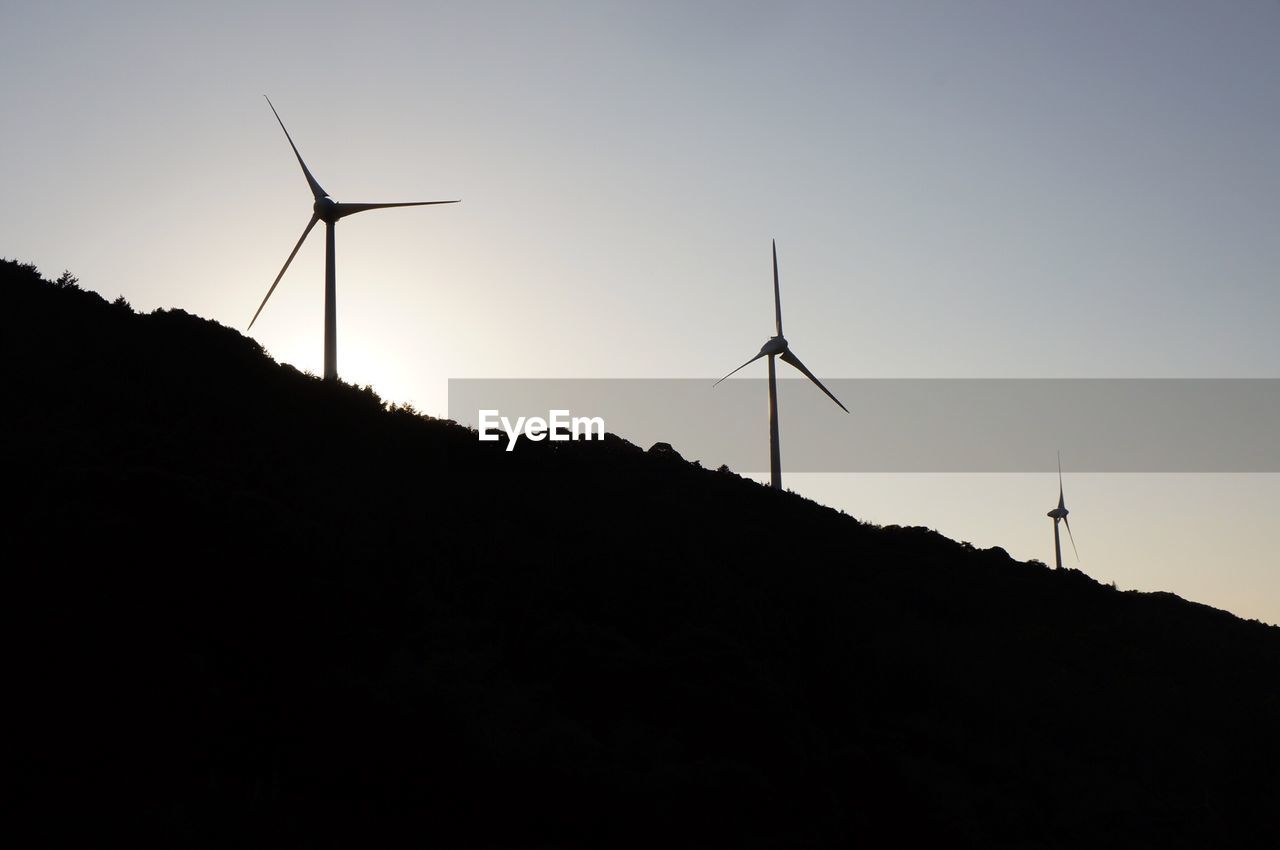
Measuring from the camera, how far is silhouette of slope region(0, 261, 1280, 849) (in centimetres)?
1708

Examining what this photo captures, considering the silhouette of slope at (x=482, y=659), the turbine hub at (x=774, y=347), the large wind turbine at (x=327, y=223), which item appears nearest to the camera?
the silhouette of slope at (x=482, y=659)

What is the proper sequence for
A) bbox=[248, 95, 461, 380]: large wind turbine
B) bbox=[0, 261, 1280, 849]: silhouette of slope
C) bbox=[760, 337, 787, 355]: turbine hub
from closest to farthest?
bbox=[0, 261, 1280, 849]: silhouette of slope < bbox=[248, 95, 461, 380]: large wind turbine < bbox=[760, 337, 787, 355]: turbine hub

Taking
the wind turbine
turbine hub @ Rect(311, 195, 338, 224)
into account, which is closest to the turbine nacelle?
the wind turbine

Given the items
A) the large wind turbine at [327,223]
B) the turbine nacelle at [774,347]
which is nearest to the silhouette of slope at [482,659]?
the large wind turbine at [327,223]

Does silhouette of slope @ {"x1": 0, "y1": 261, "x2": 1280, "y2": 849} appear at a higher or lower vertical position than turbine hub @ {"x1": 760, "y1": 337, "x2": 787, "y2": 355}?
lower

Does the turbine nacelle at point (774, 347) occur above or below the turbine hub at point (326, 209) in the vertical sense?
A: below

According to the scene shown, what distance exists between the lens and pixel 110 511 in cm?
2144

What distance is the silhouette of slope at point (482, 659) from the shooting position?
56.0ft

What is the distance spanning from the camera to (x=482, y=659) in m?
21.9

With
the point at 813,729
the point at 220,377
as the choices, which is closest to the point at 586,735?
the point at 813,729

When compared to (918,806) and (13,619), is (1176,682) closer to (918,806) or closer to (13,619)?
(918,806)

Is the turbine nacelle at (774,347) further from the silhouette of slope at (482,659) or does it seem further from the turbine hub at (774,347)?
the silhouette of slope at (482,659)

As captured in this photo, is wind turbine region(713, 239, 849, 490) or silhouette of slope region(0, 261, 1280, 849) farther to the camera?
wind turbine region(713, 239, 849, 490)

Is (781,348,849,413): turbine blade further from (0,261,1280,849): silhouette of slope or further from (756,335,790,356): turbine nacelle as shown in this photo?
(0,261,1280,849): silhouette of slope
